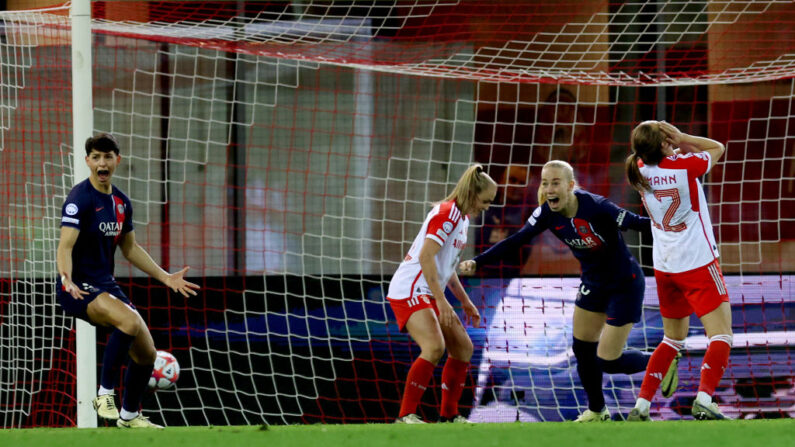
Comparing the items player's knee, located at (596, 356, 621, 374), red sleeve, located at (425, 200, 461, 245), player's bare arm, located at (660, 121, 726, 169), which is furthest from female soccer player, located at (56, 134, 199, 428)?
player's bare arm, located at (660, 121, 726, 169)

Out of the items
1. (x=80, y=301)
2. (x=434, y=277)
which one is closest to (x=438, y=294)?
(x=434, y=277)

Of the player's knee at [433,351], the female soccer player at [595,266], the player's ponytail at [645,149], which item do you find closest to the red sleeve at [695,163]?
the player's ponytail at [645,149]

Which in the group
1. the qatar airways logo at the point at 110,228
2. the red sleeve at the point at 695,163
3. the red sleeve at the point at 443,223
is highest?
the red sleeve at the point at 695,163

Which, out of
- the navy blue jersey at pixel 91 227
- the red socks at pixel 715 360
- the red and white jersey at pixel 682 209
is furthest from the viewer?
the navy blue jersey at pixel 91 227

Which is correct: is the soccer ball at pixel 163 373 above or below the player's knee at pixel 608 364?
below

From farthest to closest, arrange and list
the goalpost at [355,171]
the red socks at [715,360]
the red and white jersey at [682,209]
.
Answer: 1. the goalpost at [355,171]
2. the red and white jersey at [682,209]
3. the red socks at [715,360]

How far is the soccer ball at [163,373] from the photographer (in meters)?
6.53

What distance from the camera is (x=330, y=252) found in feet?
29.7

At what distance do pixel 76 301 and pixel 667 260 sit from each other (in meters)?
3.08

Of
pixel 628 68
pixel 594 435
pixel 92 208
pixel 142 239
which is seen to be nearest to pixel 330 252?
pixel 142 239

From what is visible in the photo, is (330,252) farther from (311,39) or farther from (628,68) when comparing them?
(628,68)

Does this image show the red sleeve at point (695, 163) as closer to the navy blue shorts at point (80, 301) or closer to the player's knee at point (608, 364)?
the player's knee at point (608, 364)

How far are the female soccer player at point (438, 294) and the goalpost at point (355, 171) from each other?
1.27 metres

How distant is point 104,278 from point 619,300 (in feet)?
9.22
